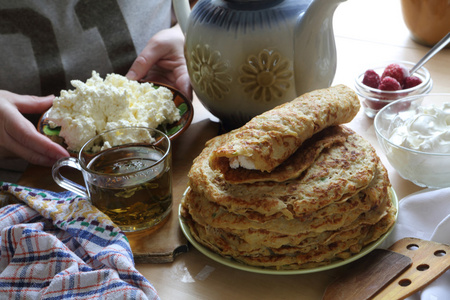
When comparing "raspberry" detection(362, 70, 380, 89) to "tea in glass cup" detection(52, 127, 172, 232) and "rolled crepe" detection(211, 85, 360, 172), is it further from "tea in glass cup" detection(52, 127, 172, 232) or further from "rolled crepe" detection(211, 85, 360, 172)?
"tea in glass cup" detection(52, 127, 172, 232)

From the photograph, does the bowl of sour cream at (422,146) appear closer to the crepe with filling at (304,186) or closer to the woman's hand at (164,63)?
the crepe with filling at (304,186)

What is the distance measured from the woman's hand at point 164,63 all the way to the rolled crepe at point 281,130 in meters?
0.51

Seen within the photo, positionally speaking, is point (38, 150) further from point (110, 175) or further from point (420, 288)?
point (420, 288)

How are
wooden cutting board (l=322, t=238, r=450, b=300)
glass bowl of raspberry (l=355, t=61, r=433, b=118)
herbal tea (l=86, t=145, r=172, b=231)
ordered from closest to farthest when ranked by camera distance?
wooden cutting board (l=322, t=238, r=450, b=300) → herbal tea (l=86, t=145, r=172, b=231) → glass bowl of raspberry (l=355, t=61, r=433, b=118)

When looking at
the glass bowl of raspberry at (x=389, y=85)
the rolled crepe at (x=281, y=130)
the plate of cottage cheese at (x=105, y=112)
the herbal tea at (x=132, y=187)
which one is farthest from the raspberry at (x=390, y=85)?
the herbal tea at (x=132, y=187)

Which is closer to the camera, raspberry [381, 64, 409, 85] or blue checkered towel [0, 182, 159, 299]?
blue checkered towel [0, 182, 159, 299]

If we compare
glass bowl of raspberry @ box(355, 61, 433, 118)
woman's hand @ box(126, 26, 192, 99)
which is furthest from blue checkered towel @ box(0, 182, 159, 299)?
glass bowl of raspberry @ box(355, 61, 433, 118)

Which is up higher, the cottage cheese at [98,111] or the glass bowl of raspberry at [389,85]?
the cottage cheese at [98,111]

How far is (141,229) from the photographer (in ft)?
3.01

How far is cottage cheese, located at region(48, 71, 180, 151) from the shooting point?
1046 millimetres

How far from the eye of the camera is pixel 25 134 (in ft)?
3.61

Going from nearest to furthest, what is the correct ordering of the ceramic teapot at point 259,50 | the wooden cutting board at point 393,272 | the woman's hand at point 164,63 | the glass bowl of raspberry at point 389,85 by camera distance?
the wooden cutting board at point 393,272
the ceramic teapot at point 259,50
the glass bowl of raspberry at point 389,85
the woman's hand at point 164,63

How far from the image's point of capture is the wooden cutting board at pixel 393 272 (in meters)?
0.71

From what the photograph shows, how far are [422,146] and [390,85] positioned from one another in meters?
0.30
